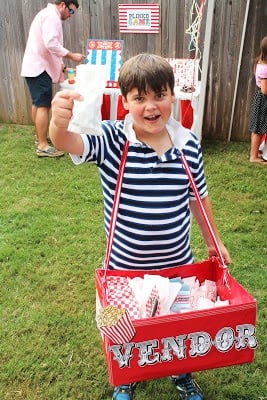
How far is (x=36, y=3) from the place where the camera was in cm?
623

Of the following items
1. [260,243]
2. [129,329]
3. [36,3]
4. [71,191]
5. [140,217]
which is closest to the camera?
[129,329]

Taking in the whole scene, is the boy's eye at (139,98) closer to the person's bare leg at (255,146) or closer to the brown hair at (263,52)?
the brown hair at (263,52)

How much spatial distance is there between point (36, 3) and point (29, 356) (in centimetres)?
518

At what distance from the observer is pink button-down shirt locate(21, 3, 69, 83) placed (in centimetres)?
520

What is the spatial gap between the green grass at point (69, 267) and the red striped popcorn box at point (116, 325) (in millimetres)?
955

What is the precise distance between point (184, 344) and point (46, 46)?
4.48 m

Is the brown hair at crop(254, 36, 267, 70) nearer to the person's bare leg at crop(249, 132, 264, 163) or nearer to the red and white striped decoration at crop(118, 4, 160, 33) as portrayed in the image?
the person's bare leg at crop(249, 132, 264, 163)

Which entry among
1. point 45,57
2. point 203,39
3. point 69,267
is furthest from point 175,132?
point 203,39

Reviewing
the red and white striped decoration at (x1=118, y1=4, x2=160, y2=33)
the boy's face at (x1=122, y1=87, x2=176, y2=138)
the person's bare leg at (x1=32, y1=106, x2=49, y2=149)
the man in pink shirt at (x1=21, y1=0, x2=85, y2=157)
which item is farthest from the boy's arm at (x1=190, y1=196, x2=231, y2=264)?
the red and white striped decoration at (x1=118, y1=4, x2=160, y2=33)

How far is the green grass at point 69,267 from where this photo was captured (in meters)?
2.38

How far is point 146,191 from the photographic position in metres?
1.81

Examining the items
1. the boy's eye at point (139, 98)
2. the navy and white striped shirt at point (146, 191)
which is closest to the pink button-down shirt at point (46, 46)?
the navy and white striped shirt at point (146, 191)

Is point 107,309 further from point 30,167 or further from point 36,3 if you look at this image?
point 36,3

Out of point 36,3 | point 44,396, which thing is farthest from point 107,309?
point 36,3
